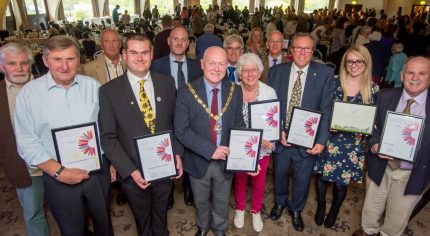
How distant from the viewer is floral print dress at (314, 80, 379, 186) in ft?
8.39

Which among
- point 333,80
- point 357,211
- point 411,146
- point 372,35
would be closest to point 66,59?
point 333,80

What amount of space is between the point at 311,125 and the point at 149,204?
1.51 metres

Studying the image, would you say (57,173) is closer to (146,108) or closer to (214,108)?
(146,108)

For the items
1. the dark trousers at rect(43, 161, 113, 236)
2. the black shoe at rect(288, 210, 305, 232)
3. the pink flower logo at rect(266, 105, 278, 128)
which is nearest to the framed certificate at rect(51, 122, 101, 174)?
the dark trousers at rect(43, 161, 113, 236)

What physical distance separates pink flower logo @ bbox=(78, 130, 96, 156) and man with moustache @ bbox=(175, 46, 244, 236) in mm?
605

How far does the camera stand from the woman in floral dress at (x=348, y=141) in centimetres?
238

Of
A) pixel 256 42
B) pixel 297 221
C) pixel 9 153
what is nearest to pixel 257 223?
pixel 297 221

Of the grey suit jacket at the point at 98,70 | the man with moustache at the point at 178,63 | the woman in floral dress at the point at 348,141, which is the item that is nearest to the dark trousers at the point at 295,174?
the woman in floral dress at the point at 348,141

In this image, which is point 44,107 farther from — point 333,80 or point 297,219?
point 297,219

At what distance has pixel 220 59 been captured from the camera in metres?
2.13

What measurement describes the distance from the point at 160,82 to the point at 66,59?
0.64 meters

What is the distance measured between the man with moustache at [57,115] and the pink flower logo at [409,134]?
2.26m

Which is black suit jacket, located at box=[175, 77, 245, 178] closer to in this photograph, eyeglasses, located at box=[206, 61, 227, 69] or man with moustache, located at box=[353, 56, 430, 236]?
eyeglasses, located at box=[206, 61, 227, 69]

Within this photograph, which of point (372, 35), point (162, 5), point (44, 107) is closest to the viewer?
point (44, 107)
